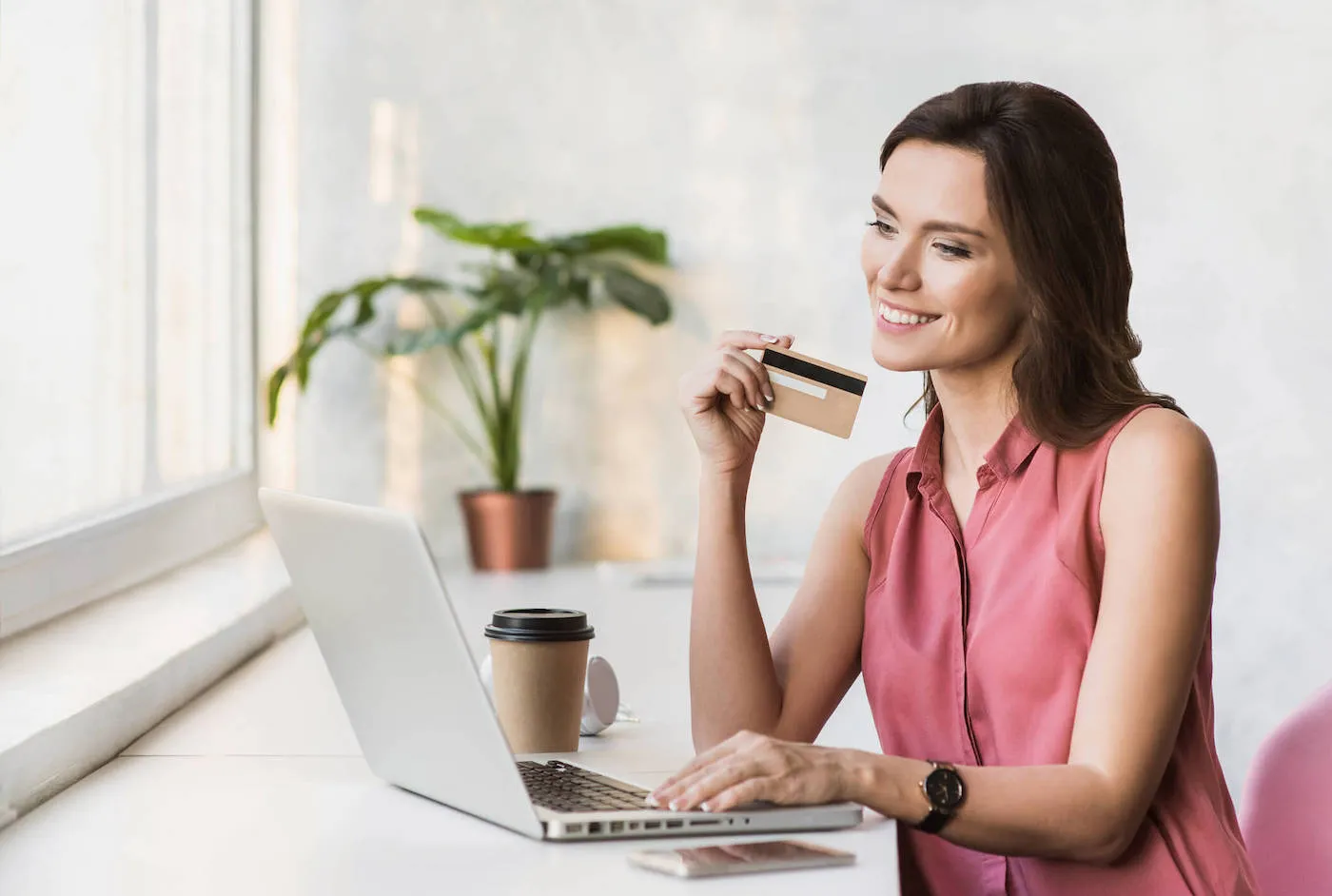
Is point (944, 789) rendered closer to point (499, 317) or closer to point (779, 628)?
point (779, 628)

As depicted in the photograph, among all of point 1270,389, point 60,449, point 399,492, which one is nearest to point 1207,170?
→ point 1270,389

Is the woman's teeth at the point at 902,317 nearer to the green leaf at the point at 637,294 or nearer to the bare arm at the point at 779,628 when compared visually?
the bare arm at the point at 779,628

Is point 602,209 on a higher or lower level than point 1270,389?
higher

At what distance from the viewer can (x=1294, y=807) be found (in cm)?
152

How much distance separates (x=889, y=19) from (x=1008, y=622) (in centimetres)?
209

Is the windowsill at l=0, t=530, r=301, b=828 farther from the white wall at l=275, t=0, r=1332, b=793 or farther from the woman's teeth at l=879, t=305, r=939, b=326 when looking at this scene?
the white wall at l=275, t=0, r=1332, b=793

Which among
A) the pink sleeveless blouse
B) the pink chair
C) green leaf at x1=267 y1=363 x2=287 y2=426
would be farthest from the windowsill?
the pink chair

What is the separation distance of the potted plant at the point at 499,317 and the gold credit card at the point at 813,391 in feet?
5.02

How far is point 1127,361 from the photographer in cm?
150

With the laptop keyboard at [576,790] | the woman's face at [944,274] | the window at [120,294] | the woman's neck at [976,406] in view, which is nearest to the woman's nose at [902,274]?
the woman's face at [944,274]

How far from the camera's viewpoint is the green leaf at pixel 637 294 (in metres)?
3.09

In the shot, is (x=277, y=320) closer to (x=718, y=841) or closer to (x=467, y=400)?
(x=467, y=400)

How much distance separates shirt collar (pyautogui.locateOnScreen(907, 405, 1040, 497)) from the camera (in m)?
1.47

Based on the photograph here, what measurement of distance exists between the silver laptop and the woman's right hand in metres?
0.44
